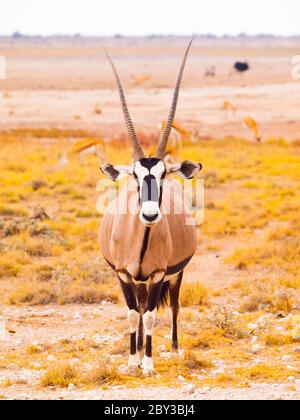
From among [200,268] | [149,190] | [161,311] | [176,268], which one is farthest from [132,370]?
[200,268]

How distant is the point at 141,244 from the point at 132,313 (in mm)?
620

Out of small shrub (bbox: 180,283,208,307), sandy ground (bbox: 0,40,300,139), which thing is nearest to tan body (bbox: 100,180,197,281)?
small shrub (bbox: 180,283,208,307)

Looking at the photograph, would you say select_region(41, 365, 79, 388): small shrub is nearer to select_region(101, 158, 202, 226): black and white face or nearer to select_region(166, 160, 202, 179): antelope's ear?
select_region(101, 158, 202, 226): black and white face

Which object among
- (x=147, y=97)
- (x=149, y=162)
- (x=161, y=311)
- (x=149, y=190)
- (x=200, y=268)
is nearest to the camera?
(x=149, y=190)

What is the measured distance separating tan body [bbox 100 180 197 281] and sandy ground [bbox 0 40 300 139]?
71.7ft

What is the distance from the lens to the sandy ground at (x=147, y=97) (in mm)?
31656

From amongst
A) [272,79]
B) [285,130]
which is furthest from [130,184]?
[272,79]

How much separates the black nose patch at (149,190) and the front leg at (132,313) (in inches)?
34.3

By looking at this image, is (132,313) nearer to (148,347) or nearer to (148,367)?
(148,347)

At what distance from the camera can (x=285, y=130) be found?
98.5 feet

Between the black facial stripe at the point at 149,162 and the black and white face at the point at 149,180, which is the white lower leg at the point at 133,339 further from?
the black facial stripe at the point at 149,162

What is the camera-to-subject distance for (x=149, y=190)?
6395 millimetres
